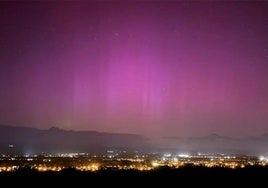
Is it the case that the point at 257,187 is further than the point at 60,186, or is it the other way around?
the point at 60,186

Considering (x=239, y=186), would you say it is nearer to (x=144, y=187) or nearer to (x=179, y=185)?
(x=179, y=185)

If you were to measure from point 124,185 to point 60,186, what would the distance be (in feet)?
25.7

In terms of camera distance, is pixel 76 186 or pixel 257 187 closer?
pixel 257 187

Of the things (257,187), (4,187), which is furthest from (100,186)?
(257,187)

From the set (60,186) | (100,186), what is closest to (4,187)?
(60,186)

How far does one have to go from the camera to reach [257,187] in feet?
156

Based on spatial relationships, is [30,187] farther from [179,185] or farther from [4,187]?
[179,185]

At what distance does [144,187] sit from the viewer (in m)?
50.3

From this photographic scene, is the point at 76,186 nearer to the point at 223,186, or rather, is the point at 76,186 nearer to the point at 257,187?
the point at 223,186

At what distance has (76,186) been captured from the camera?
51.9 m

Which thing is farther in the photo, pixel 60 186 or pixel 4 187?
pixel 60 186

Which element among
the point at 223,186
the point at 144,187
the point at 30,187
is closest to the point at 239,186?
the point at 223,186

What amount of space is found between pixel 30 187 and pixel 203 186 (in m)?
20.4

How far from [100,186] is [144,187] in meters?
5.65
